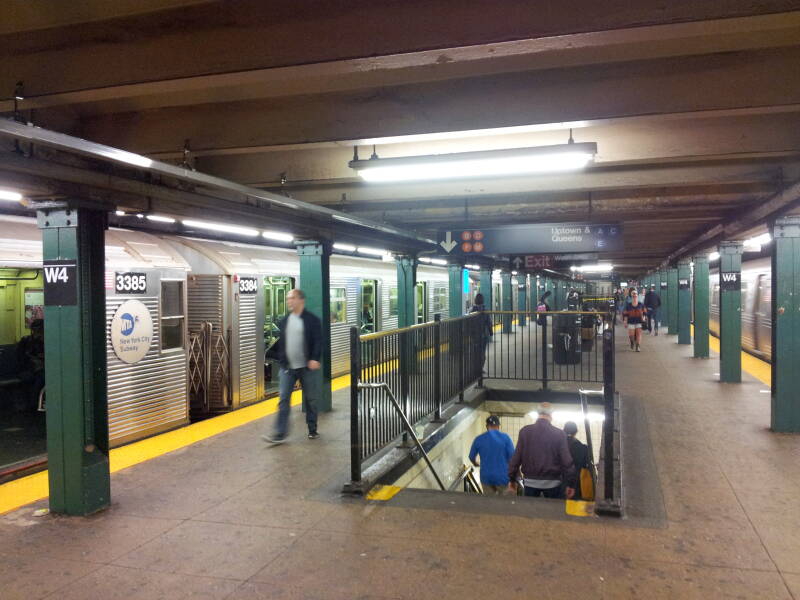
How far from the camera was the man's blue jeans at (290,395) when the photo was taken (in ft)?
21.2

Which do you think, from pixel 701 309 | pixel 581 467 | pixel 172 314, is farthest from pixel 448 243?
pixel 701 309

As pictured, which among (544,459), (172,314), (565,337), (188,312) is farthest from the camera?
(565,337)

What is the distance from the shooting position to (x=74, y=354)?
4.51 metres

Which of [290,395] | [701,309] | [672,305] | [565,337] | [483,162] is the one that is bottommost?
[290,395]

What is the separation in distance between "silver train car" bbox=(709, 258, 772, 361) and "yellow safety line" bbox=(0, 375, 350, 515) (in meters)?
11.1

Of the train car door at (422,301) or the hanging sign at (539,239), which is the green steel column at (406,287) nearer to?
the hanging sign at (539,239)

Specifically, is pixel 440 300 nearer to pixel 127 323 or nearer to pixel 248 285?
pixel 248 285

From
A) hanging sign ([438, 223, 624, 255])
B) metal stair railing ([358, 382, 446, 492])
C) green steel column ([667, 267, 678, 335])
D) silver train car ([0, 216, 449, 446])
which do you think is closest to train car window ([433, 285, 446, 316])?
silver train car ([0, 216, 449, 446])

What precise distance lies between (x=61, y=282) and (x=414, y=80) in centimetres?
304

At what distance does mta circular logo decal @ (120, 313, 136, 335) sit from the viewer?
662 cm

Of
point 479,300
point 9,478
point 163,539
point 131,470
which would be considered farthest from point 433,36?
point 479,300

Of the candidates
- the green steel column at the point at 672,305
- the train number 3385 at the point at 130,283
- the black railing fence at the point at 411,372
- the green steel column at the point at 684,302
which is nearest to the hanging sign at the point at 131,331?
the train number 3385 at the point at 130,283

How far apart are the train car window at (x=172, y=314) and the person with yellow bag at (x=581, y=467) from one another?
501cm

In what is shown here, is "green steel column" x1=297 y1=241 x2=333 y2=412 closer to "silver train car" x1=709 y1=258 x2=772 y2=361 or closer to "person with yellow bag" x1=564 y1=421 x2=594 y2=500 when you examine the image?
"person with yellow bag" x1=564 y1=421 x2=594 y2=500
